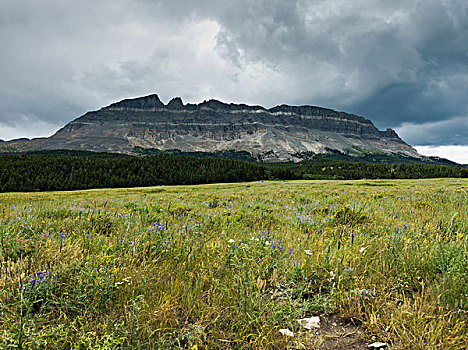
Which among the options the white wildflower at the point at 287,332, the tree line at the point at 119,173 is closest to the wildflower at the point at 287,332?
the white wildflower at the point at 287,332

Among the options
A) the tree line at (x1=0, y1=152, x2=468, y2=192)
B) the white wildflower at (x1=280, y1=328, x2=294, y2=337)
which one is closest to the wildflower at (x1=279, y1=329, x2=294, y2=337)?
the white wildflower at (x1=280, y1=328, x2=294, y2=337)

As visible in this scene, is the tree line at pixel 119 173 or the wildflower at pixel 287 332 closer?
the wildflower at pixel 287 332

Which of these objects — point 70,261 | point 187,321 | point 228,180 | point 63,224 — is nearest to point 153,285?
point 187,321

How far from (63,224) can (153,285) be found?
3.68 meters

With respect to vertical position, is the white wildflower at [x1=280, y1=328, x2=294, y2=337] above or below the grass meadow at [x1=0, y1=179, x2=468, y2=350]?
below

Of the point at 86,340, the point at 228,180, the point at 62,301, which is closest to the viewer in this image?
the point at 86,340

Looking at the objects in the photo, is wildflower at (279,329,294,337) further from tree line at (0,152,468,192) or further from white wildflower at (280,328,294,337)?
tree line at (0,152,468,192)

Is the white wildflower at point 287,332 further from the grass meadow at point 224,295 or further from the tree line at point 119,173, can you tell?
the tree line at point 119,173

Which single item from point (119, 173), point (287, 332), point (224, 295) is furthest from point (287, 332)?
point (119, 173)

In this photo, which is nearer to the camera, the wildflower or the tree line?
the wildflower

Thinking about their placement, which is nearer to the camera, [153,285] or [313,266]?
[153,285]

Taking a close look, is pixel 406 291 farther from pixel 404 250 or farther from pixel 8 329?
pixel 8 329

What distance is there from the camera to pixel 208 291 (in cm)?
284

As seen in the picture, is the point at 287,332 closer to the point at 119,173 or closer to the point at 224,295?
the point at 224,295
